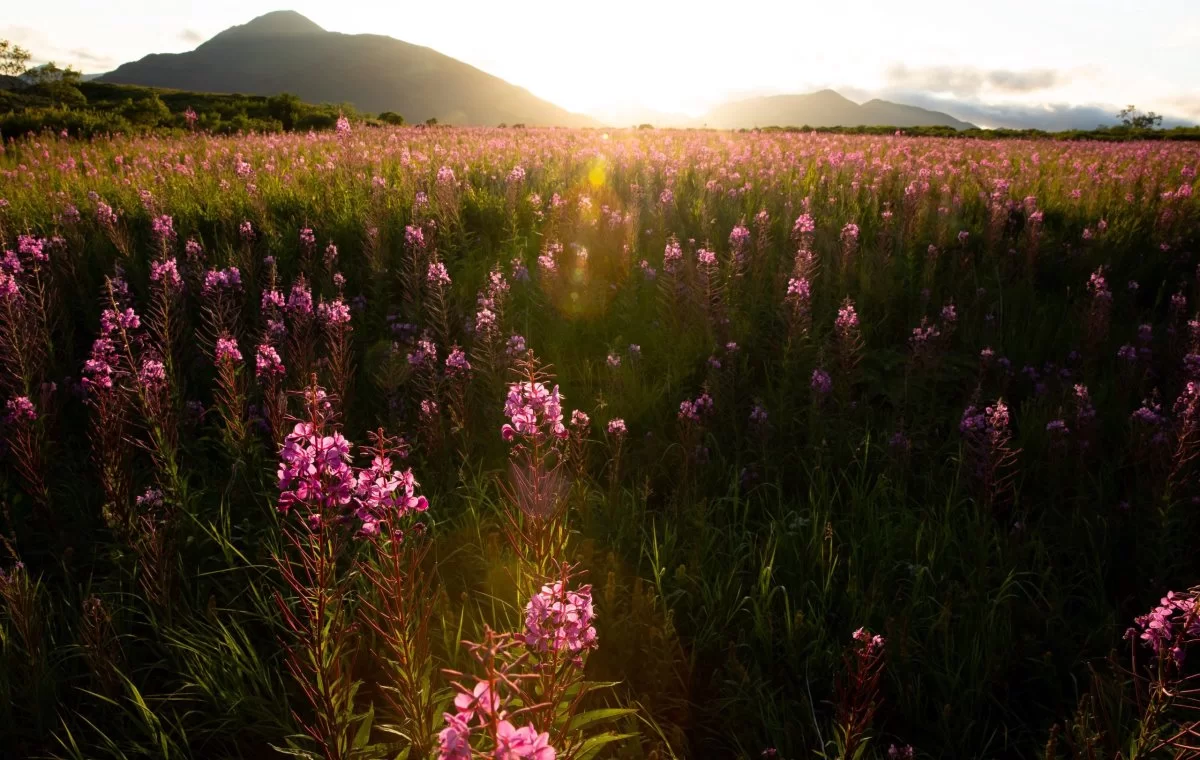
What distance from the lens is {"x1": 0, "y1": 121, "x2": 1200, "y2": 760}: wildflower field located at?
181 centimetres

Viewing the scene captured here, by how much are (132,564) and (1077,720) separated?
372 centimetres

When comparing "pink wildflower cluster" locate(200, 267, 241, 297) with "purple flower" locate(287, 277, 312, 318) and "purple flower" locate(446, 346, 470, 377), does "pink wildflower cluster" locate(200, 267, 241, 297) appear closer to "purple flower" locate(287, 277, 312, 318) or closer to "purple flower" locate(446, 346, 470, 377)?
"purple flower" locate(287, 277, 312, 318)

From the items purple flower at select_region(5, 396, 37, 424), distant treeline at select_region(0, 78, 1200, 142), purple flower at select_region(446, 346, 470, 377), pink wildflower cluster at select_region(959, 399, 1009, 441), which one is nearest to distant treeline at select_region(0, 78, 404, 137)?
distant treeline at select_region(0, 78, 1200, 142)

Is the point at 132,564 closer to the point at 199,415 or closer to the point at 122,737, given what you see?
the point at 122,737

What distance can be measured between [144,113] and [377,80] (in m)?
168

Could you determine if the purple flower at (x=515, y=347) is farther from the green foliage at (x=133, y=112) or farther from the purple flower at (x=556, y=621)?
the green foliage at (x=133, y=112)

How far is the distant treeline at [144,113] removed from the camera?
17562 mm

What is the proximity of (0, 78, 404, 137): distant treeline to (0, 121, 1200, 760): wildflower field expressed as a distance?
1113 centimetres

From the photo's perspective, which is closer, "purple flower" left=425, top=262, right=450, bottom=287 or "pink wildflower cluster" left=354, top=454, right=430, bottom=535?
"pink wildflower cluster" left=354, top=454, right=430, bottom=535

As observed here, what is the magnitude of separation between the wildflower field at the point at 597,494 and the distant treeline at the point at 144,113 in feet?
36.5

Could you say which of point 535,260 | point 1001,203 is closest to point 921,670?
point 535,260

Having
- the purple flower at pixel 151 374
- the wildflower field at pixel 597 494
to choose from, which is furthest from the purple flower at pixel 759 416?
the purple flower at pixel 151 374

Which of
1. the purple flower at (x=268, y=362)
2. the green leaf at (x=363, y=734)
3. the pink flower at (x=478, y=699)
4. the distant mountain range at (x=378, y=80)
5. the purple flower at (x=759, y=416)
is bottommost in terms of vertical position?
the green leaf at (x=363, y=734)

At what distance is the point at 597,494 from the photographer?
3.34 meters
